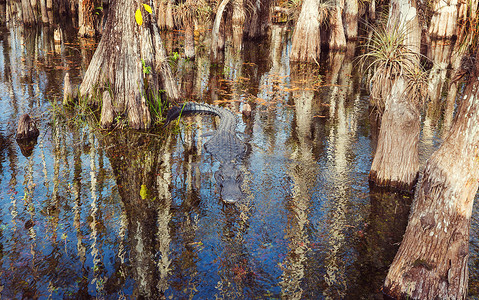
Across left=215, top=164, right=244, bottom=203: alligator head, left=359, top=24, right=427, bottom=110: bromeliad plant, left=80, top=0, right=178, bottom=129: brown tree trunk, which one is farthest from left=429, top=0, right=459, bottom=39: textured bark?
left=215, top=164, right=244, bottom=203: alligator head

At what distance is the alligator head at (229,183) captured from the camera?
6.37 metres

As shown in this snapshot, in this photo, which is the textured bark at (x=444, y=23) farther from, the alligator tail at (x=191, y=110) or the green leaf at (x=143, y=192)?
the green leaf at (x=143, y=192)

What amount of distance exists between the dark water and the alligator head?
0.47ft

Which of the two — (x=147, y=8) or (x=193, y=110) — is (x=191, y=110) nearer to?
(x=193, y=110)

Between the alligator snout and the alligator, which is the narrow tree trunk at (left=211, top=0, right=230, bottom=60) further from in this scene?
the alligator snout

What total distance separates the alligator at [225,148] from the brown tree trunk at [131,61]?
87cm

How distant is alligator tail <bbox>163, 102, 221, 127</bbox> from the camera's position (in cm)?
972

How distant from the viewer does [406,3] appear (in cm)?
686

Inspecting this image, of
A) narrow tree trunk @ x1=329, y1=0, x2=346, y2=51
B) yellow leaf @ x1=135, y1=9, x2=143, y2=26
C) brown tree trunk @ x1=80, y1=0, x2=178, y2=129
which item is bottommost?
brown tree trunk @ x1=80, y1=0, x2=178, y2=129

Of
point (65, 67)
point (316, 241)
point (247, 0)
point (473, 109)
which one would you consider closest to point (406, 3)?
point (473, 109)

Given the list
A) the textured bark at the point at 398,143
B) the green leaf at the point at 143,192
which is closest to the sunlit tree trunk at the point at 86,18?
the green leaf at the point at 143,192

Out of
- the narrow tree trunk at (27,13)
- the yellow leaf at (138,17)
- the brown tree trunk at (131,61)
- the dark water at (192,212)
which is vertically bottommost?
the dark water at (192,212)

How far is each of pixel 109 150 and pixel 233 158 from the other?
230 centimetres

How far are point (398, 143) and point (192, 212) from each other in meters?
3.20
